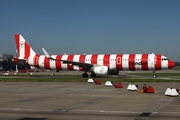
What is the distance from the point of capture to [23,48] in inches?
2201

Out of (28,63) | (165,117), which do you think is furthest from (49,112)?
(28,63)

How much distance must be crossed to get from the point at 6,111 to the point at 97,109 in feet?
12.8

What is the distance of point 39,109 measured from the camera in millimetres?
13359

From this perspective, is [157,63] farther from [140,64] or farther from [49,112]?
[49,112]

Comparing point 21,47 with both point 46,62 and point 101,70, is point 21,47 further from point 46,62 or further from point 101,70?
point 101,70

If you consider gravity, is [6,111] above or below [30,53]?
below

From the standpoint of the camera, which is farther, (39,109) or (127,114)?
(39,109)

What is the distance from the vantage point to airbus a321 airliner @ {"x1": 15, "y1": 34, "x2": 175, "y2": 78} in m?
45.9

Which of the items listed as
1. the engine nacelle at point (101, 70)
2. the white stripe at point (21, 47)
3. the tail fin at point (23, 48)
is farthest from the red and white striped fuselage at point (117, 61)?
the white stripe at point (21, 47)

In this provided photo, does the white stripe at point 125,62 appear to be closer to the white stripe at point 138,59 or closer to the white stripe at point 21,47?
the white stripe at point 138,59

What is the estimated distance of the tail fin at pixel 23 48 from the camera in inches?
2184

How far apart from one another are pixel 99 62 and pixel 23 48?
15.6 metres

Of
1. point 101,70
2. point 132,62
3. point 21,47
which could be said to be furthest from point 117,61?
point 21,47

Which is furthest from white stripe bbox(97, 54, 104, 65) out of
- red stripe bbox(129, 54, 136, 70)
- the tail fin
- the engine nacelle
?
the tail fin
